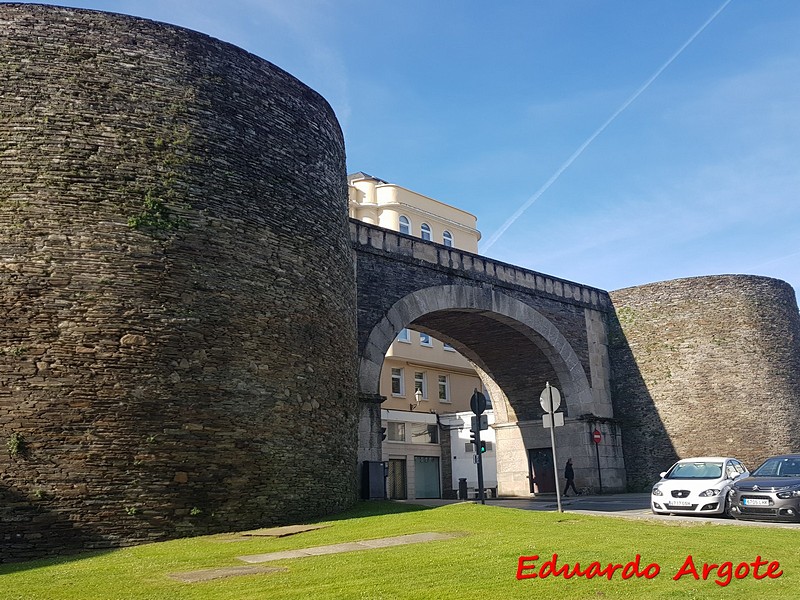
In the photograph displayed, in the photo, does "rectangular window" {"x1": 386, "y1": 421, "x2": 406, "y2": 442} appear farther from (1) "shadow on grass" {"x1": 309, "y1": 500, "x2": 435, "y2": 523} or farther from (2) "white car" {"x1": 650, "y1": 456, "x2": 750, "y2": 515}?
(2) "white car" {"x1": 650, "y1": 456, "x2": 750, "y2": 515}

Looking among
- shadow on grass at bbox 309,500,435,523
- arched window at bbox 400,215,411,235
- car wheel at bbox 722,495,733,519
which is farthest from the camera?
arched window at bbox 400,215,411,235

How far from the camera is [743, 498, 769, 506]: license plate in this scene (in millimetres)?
12796

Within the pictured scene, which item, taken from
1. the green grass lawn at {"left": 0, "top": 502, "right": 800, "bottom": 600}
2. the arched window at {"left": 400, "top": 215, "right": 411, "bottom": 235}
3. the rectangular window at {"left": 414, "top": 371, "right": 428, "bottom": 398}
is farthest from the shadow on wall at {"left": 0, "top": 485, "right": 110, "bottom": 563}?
A: the arched window at {"left": 400, "top": 215, "right": 411, "bottom": 235}

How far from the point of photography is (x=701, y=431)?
25.4 m

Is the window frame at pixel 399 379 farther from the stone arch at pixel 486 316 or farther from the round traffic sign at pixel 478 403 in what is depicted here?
the round traffic sign at pixel 478 403

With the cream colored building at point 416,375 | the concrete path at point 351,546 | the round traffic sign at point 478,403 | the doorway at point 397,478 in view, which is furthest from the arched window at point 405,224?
the concrete path at point 351,546

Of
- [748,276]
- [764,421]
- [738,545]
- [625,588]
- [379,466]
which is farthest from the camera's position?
[748,276]

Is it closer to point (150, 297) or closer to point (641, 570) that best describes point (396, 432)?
point (150, 297)

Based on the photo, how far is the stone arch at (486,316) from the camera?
730 inches

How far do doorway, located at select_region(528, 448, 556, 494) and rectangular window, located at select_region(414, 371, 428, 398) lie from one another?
11647mm

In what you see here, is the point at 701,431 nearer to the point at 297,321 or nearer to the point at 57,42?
the point at 297,321

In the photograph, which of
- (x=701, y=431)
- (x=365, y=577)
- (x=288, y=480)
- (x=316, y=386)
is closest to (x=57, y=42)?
(x=316, y=386)

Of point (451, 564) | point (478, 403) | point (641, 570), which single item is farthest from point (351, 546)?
point (478, 403)

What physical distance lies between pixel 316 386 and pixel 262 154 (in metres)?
4.38
